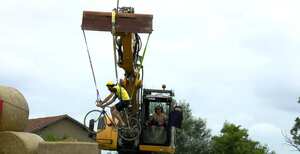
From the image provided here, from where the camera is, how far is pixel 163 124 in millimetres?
17984

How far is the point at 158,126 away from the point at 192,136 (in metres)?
35.8

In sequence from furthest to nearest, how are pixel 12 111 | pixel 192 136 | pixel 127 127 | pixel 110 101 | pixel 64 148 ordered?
1. pixel 192 136
2. pixel 127 127
3. pixel 110 101
4. pixel 12 111
5. pixel 64 148

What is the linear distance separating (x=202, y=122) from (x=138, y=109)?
121 feet

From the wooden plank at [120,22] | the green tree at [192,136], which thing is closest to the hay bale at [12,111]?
the wooden plank at [120,22]

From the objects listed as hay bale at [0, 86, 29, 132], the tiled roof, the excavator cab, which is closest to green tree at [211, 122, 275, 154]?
the tiled roof

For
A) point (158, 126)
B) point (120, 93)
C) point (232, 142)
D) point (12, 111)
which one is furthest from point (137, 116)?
point (232, 142)

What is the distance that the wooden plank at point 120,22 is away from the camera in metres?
15.4

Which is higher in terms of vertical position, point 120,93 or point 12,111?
point 120,93

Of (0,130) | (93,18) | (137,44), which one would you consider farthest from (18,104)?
(137,44)

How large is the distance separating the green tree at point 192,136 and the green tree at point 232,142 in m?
2.19

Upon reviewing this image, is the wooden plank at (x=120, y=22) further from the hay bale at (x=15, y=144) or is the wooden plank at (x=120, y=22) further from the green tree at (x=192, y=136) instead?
the green tree at (x=192, y=136)

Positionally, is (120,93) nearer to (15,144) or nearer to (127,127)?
(127,127)

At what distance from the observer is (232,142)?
1962 inches

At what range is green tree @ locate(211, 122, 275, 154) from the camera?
49.4 meters
